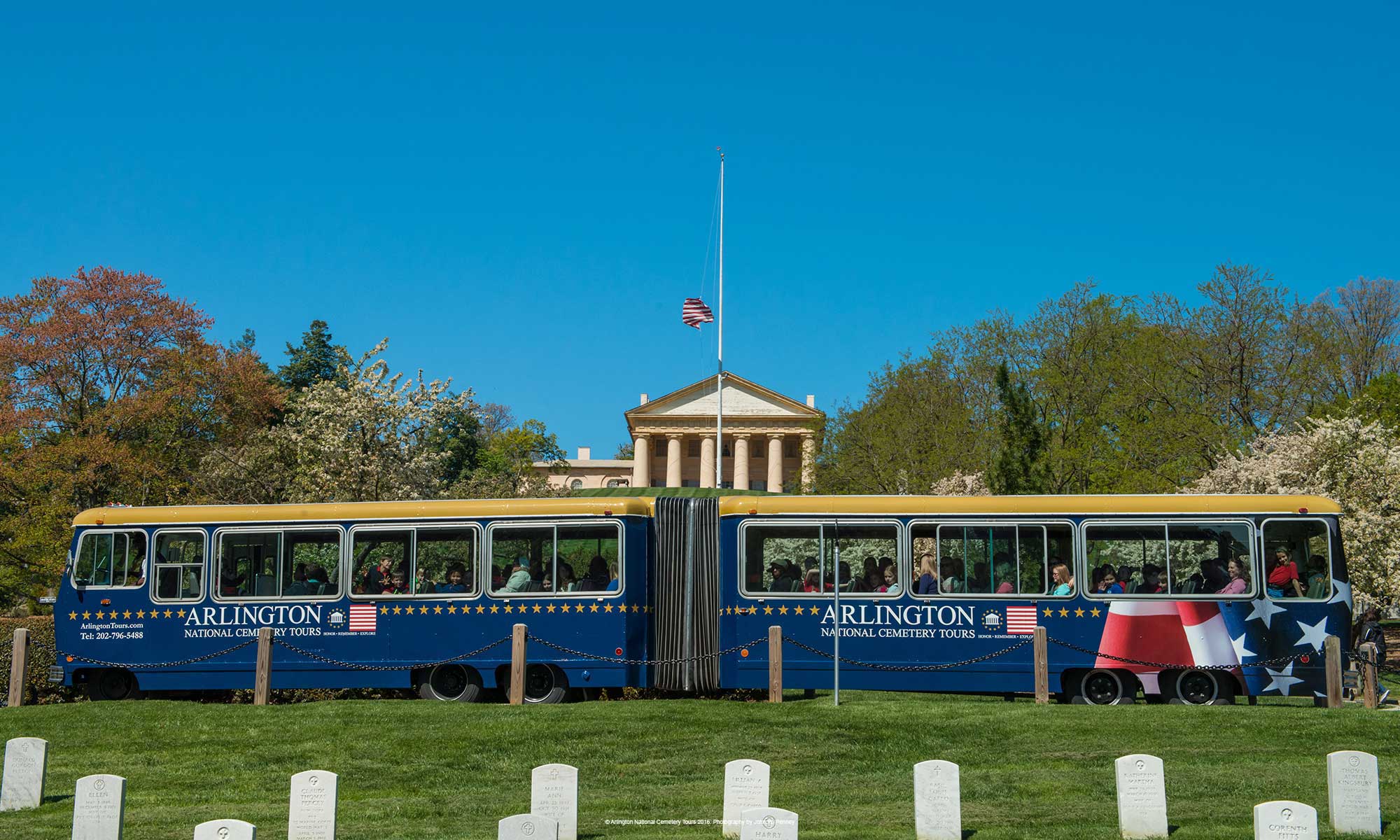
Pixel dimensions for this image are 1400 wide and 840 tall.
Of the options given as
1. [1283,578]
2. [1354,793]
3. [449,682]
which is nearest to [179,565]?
[449,682]

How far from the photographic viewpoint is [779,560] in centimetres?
2062

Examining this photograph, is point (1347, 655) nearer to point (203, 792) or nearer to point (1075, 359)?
point (203, 792)

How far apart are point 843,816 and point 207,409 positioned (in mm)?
38840

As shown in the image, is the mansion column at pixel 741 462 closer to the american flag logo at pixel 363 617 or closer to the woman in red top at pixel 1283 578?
the american flag logo at pixel 363 617

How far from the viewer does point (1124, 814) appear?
10852mm

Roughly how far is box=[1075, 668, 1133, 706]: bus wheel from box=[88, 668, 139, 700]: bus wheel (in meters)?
15.2

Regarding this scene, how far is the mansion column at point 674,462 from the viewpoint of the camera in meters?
110

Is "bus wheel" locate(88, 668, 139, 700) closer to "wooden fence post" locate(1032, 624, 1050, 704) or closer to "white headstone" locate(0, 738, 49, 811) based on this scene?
"white headstone" locate(0, 738, 49, 811)

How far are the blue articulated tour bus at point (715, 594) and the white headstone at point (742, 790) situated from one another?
299 inches

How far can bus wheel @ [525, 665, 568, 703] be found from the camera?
20397mm

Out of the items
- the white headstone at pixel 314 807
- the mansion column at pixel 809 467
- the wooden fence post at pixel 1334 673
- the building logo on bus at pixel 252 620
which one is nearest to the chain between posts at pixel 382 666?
the building logo on bus at pixel 252 620

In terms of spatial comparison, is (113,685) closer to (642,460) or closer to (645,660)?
(645,660)

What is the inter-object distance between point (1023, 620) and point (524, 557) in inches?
302

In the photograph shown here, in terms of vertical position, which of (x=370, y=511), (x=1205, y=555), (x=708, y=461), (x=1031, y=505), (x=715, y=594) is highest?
(x=708, y=461)
